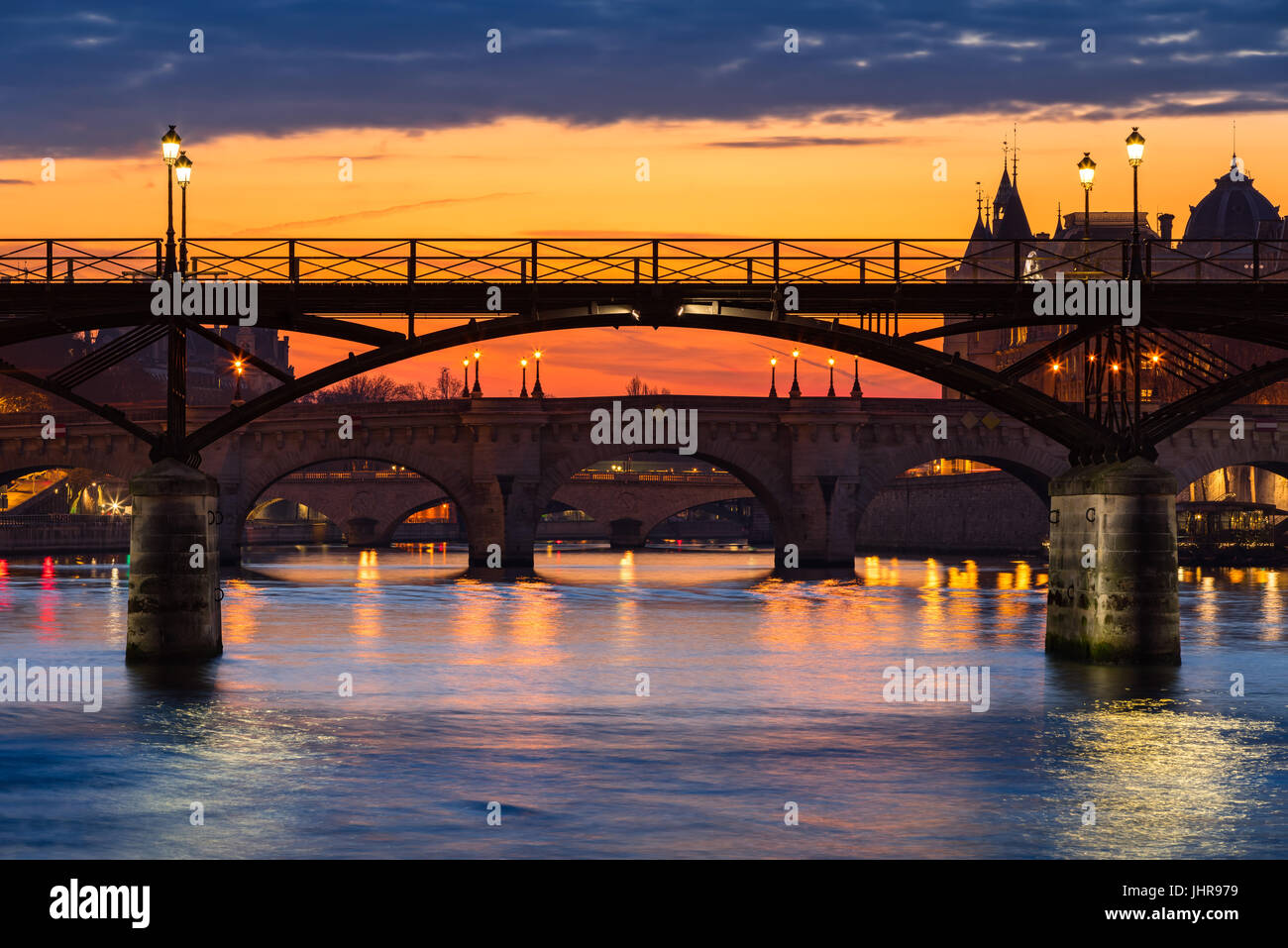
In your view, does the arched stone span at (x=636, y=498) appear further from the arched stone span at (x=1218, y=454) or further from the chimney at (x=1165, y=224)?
the chimney at (x=1165, y=224)

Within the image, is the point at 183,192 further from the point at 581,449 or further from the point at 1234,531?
the point at 1234,531

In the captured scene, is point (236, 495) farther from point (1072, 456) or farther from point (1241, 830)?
point (1241, 830)

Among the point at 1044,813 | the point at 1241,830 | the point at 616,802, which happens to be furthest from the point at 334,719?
the point at 1241,830

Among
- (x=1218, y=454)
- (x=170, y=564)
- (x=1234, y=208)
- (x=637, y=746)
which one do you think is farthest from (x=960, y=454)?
(x=1234, y=208)

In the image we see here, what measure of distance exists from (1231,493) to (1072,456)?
339 ft

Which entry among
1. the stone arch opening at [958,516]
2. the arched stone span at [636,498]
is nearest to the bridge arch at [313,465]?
the stone arch opening at [958,516]

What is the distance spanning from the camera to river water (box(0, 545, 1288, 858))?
67.5 ft

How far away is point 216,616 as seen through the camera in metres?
36.8

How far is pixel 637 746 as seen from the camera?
27906 mm

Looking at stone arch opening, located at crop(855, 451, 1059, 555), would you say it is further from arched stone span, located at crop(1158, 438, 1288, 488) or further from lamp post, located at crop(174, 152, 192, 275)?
lamp post, located at crop(174, 152, 192, 275)

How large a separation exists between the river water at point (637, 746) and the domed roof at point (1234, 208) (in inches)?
5332

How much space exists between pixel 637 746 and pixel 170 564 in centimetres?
1172

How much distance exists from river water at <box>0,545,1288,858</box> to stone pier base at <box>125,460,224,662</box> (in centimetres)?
94

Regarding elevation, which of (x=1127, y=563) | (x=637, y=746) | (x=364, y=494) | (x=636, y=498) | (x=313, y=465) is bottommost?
(x=637, y=746)
